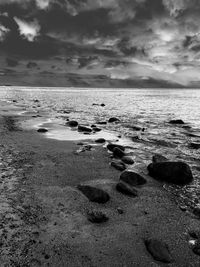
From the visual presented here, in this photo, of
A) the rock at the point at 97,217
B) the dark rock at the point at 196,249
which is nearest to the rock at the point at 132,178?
the rock at the point at 97,217

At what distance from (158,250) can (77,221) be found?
2493 millimetres

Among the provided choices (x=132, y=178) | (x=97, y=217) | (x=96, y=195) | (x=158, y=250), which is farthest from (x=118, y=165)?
(x=158, y=250)

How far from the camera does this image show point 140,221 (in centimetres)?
799

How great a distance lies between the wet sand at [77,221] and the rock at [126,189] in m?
0.24

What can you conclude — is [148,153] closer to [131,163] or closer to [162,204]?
[131,163]

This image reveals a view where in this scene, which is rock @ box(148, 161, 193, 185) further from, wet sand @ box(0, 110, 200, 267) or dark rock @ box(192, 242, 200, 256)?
dark rock @ box(192, 242, 200, 256)

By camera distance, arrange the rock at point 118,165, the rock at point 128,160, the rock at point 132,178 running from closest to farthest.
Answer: the rock at point 132,178, the rock at point 118,165, the rock at point 128,160

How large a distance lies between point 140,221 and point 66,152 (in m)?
8.42

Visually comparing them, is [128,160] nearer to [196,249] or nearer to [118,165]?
[118,165]

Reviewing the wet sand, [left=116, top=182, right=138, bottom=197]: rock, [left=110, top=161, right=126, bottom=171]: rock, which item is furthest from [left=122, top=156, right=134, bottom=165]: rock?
[left=116, top=182, right=138, bottom=197]: rock

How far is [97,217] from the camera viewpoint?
7777mm

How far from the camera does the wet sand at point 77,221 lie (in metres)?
6.24

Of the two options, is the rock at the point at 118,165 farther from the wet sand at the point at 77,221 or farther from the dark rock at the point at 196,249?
the dark rock at the point at 196,249

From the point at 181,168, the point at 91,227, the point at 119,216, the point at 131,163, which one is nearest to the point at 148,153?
the point at 131,163
